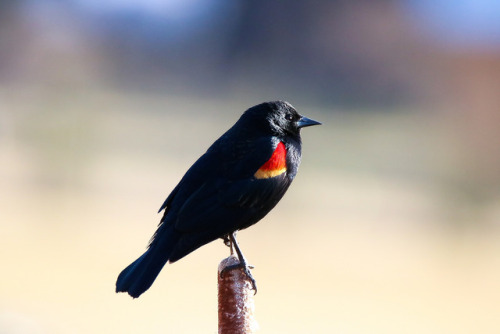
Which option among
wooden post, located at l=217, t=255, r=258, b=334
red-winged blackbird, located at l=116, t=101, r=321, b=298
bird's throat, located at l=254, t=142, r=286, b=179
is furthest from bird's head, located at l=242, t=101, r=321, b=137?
wooden post, located at l=217, t=255, r=258, b=334

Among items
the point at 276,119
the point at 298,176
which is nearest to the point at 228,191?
the point at 276,119

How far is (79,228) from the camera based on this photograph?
13680mm

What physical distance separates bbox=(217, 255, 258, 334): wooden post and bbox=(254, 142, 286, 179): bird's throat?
0.73 m

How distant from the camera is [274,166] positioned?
2.92 meters

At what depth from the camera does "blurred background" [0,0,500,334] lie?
9962 millimetres

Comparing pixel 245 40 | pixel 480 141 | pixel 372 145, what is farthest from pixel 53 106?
pixel 480 141

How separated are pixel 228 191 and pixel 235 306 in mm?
814

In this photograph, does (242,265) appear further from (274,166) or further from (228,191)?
(274,166)

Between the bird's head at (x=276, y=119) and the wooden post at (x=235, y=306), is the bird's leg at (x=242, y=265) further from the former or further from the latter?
the bird's head at (x=276, y=119)

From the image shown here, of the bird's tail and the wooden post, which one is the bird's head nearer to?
the bird's tail

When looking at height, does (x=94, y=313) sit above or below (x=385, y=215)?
below

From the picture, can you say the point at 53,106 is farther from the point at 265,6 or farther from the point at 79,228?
the point at 79,228

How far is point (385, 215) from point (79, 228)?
5760 mm

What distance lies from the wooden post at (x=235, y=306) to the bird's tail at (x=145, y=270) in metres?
0.36
